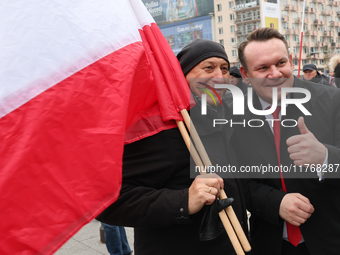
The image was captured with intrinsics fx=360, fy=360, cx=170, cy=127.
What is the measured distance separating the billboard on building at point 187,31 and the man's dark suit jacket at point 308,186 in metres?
37.2

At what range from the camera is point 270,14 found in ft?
38.4

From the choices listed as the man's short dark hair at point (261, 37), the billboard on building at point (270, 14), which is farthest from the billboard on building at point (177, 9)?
the man's short dark hair at point (261, 37)

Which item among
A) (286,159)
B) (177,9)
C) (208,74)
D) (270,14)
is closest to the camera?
(286,159)

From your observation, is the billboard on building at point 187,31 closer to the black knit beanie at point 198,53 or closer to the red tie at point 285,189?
the black knit beanie at point 198,53

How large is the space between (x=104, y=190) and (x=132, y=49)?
0.82m

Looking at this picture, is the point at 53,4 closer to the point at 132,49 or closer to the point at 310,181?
the point at 132,49

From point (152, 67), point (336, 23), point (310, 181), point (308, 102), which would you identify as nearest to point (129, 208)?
point (152, 67)

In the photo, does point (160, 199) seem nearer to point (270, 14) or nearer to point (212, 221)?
point (212, 221)

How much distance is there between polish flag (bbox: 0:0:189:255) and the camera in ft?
5.00

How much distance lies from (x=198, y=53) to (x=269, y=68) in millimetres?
475

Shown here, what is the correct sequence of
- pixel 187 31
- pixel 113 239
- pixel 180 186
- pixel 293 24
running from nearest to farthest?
pixel 180 186 → pixel 113 239 → pixel 187 31 → pixel 293 24

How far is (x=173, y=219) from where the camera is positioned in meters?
1.90

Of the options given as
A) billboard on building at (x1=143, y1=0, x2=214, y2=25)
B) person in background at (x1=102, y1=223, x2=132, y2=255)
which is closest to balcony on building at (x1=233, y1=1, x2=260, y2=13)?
billboard on building at (x1=143, y1=0, x2=214, y2=25)

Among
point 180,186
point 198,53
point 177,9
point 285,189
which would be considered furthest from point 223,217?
point 177,9
